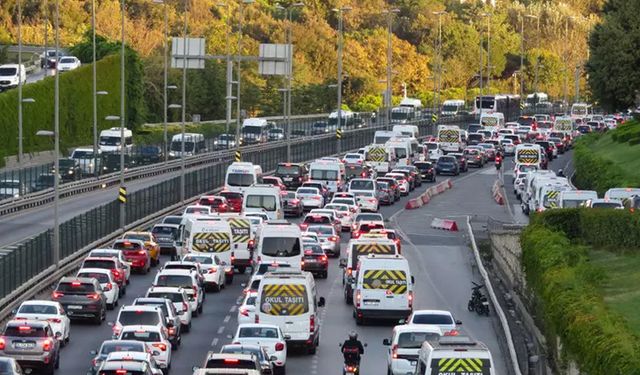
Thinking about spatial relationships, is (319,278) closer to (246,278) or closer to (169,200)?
(246,278)

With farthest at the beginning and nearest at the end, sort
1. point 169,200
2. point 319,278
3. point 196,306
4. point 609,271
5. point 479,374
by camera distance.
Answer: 1. point 169,200
2. point 319,278
3. point 196,306
4. point 609,271
5. point 479,374

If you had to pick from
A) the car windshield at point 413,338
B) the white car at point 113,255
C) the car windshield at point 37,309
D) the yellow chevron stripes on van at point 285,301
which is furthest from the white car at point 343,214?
the car windshield at point 413,338

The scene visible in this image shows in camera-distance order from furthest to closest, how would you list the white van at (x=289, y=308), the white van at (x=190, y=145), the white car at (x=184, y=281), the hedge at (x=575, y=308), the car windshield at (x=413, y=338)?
the white van at (x=190, y=145) < the white car at (x=184, y=281) < the white van at (x=289, y=308) < the car windshield at (x=413, y=338) < the hedge at (x=575, y=308)

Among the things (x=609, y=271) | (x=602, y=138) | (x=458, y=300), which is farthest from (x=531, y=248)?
(x=602, y=138)

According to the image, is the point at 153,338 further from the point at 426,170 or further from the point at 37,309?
the point at 426,170

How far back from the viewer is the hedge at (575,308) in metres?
33.6

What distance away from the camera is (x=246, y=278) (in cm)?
6638

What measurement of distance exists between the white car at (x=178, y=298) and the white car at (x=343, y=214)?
2791 centimetres

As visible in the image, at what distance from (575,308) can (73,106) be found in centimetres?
8990

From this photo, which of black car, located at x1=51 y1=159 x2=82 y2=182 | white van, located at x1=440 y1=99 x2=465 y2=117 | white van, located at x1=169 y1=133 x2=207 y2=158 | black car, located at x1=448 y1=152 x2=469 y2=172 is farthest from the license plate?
white van, located at x1=440 y1=99 x2=465 y2=117

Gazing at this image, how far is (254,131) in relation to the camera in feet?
416

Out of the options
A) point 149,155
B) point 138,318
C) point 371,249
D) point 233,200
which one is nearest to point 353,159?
point 149,155

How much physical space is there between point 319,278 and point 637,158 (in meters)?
31.4

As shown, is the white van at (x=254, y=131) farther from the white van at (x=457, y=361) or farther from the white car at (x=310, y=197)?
the white van at (x=457, y=361)
